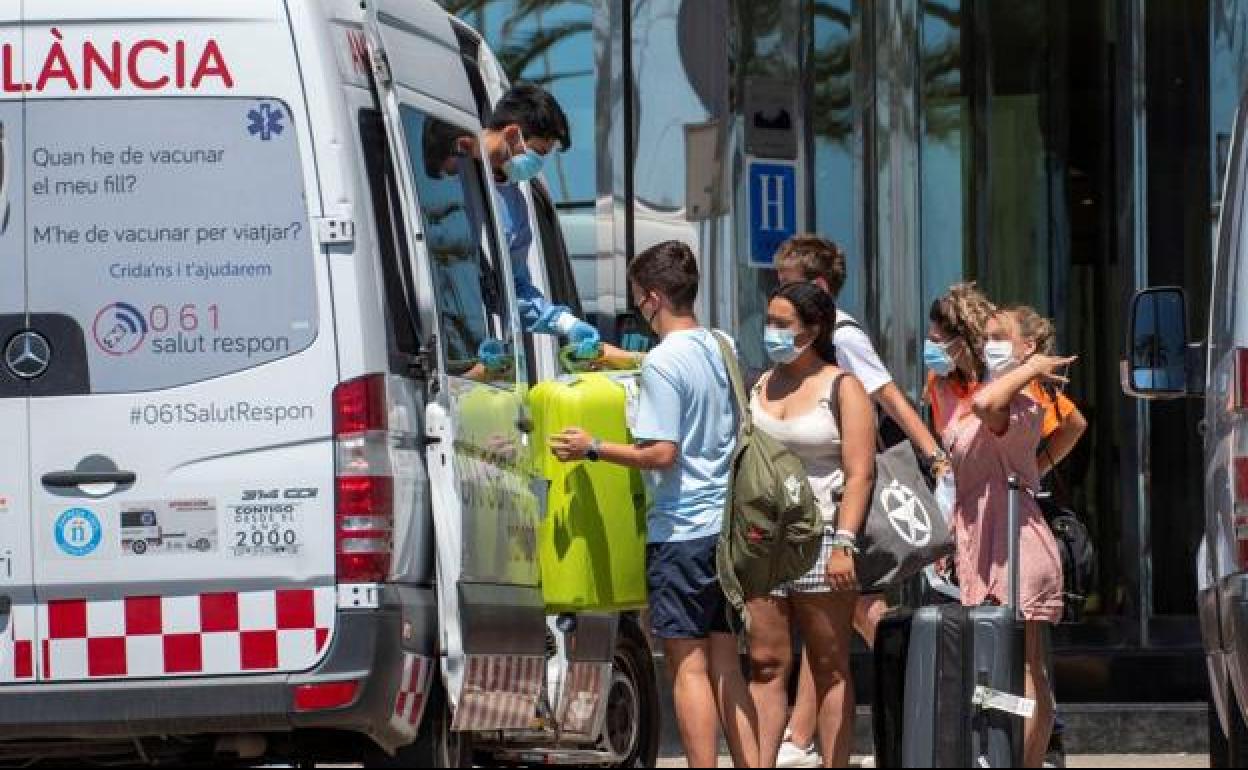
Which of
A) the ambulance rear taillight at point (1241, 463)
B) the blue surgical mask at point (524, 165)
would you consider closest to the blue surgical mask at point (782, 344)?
the blue surgical mask at point (524, 165)

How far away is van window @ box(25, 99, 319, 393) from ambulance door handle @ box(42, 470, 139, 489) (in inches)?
8.5

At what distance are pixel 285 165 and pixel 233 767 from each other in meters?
2.75

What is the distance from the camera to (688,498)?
8.95 meters

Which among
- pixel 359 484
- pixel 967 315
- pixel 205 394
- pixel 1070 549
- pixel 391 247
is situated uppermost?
pixel 391 247

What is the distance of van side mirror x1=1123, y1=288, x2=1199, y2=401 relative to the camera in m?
8.49

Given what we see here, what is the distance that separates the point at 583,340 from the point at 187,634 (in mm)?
2119

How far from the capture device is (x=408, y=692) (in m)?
7.91

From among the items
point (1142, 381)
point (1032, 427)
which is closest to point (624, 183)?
point (1032, 427)

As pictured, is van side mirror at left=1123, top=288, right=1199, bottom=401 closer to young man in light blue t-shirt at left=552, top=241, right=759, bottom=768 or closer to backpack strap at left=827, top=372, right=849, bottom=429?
backpack strap at left=827, top=372, right=849, bottom=429

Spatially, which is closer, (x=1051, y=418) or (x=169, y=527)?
(x=169, y=527)

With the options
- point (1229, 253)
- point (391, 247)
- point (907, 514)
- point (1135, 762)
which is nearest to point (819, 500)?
point (907, 514)

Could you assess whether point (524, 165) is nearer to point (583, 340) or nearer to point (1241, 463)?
point (583, 340)

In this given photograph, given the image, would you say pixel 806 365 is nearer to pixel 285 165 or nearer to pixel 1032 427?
pixel 1032 427

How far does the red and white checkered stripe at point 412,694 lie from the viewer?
25.9 feet
